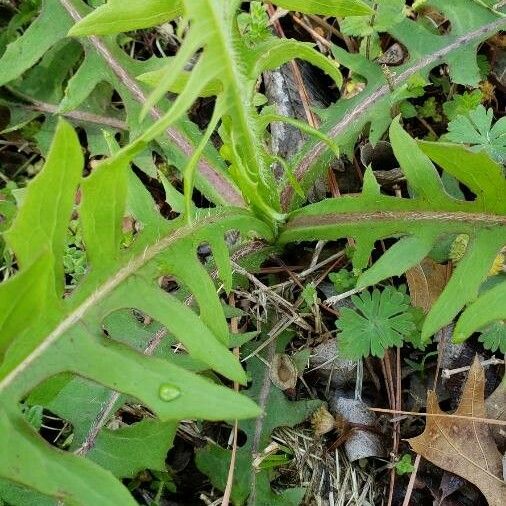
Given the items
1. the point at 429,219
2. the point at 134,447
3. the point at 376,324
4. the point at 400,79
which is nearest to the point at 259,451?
the point at 134,447

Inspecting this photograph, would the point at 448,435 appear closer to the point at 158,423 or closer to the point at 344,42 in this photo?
the point at 158,423

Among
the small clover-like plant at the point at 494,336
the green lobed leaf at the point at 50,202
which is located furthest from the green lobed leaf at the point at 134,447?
the small clover-like plant at the point at 494,336

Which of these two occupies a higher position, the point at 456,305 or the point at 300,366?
the point at 456,305

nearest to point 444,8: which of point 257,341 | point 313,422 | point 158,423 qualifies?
point 257,341

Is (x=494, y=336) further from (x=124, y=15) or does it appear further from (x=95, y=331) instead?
(x=124, y=15)

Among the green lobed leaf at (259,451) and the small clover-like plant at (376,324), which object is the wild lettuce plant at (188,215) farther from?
the green lobed leaf at (259,451)
